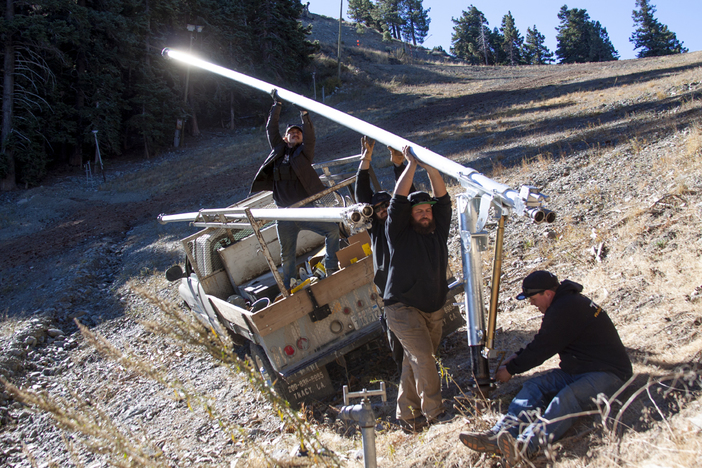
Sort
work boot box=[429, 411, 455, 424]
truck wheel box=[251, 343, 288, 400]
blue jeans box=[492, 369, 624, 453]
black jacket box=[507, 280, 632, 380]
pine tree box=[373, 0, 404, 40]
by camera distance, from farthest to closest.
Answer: pine tree box=[373, 0, 404, 40]
truck wheel box=[251, 343, 288, 400]
work boot box=[429, 411, 455, 424]
black jacket box=[507, 280, 632, 380]
blue jeans box=[492, 369, 624, 453]

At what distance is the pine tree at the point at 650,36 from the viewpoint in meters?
66.3

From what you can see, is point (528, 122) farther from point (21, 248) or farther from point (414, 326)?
point (21, 248)

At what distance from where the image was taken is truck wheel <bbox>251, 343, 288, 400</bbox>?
16.3 ft

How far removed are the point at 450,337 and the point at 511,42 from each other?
8044 cm

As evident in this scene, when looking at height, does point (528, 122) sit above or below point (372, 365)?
above

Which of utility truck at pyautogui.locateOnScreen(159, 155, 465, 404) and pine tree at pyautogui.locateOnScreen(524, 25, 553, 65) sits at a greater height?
pine tree at pyautogui.locateOnScreen(524, 25, 553, 65)

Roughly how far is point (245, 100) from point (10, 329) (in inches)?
1283

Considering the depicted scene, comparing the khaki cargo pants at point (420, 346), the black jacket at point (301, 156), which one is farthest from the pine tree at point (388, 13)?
the khaki cargo pants at point (420, 346)

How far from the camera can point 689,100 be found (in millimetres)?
12367

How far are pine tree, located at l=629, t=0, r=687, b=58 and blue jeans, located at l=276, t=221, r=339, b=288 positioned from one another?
7632cm

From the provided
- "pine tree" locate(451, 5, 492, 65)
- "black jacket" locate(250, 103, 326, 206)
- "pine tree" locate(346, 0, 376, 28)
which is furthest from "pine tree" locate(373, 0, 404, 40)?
"black jacket" locate(250, 103, 326, 206)

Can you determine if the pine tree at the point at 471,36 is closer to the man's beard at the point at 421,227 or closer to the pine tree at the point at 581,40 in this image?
the pine tree at the point at 581,40

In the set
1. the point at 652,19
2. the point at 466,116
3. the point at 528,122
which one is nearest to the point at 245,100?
the point at 466,116

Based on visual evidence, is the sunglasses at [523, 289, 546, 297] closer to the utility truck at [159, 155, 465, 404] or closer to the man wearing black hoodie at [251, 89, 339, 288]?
the utility truck at [159, 155, 465, 404]
